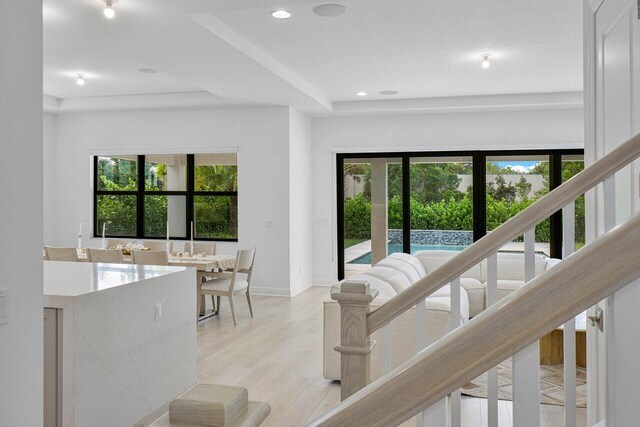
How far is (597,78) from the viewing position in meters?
2.37

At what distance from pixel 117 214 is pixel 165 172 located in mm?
1039

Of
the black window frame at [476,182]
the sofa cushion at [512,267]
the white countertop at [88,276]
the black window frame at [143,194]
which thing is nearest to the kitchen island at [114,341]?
the white countertop at [88,276]

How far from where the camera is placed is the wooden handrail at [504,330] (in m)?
0.65

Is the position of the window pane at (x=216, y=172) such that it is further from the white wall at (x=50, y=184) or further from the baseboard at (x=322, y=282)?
the white wall at (x=50, y=184)

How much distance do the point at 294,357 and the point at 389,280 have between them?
1.06 metres

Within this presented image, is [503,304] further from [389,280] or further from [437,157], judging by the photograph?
[437,157]

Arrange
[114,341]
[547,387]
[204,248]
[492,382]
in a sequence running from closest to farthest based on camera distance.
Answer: [492,382], [114,341], [547,387], [204,248]

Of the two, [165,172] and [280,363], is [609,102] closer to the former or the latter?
[280,363]

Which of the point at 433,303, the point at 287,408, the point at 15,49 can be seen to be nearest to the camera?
the point at 15,49

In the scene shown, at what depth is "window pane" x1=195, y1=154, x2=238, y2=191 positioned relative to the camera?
7953 millimetres

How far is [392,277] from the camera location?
15.2 feet

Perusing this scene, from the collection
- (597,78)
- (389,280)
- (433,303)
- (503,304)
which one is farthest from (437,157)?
(503,304)

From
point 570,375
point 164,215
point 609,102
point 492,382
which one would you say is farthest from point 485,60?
point 164,215

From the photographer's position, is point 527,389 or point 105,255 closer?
point 527,389
